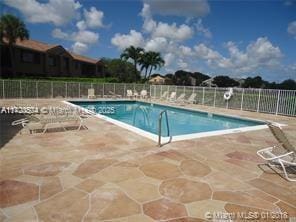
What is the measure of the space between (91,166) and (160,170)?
118 cm

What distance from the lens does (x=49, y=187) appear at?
3.14 metres

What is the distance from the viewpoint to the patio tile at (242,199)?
284 cm

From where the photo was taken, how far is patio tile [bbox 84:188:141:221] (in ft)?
8.35

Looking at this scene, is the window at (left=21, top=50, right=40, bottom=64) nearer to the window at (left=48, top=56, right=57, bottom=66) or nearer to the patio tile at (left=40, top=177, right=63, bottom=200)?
the window at (left=48, top=56, right=57, bottom=66)

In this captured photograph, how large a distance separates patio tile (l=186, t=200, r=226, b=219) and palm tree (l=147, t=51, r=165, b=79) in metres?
28.7

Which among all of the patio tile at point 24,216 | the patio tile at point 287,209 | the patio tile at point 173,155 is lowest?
the patio tile at point 24,216

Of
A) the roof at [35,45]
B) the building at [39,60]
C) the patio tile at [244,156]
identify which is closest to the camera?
the patio tile at [244,156]

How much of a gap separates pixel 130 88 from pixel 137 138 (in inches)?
661

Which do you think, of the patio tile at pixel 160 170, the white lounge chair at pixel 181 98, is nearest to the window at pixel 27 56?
the white lounge chair at pixel 181 98

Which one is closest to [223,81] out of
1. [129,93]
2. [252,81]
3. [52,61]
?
[252,81]

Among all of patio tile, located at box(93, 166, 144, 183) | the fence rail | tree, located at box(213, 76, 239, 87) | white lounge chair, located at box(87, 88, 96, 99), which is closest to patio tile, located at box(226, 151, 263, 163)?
patio tile, located at box(93, 166, 144, 183)

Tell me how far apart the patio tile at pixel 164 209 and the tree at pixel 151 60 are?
28498 millimetres

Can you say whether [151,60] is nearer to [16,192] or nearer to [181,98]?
[181,98]

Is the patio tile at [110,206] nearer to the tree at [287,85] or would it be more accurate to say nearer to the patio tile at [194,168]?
the patio tile at [194,168]
